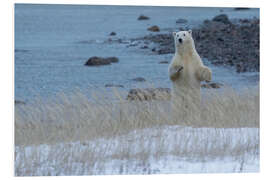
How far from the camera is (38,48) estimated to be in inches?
262

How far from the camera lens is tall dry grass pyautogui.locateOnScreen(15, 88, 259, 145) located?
20.1ft

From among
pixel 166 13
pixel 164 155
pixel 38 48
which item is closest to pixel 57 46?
pixel 38 48

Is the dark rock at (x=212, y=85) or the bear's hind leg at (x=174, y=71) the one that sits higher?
the bear's hind leg at (x=174, y=71)

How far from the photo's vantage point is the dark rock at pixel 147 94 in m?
6.71

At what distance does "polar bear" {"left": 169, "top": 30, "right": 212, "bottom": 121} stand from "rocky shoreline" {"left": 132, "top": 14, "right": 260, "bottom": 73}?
0.40 m

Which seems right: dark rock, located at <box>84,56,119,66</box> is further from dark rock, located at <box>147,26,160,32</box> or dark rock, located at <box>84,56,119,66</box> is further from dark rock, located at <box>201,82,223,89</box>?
A: dark rock, located at <box>201,82,223,89</box>

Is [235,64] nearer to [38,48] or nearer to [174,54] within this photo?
[174,54]

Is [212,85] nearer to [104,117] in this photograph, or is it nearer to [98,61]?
[98,61]

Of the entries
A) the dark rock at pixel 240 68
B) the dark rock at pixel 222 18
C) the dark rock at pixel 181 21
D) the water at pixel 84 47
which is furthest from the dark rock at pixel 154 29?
the dark rock at pixel 240 68

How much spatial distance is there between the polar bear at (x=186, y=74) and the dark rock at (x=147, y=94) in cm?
12

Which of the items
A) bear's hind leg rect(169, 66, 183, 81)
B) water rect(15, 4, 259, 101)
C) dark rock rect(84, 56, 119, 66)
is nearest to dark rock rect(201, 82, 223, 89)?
water rect(15, 4, 259, 101)

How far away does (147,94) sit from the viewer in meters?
6.79

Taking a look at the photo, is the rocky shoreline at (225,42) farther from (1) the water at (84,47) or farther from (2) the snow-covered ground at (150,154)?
(2) the snow-covered ground at (150,154)

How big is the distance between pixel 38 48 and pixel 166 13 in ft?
4.81
